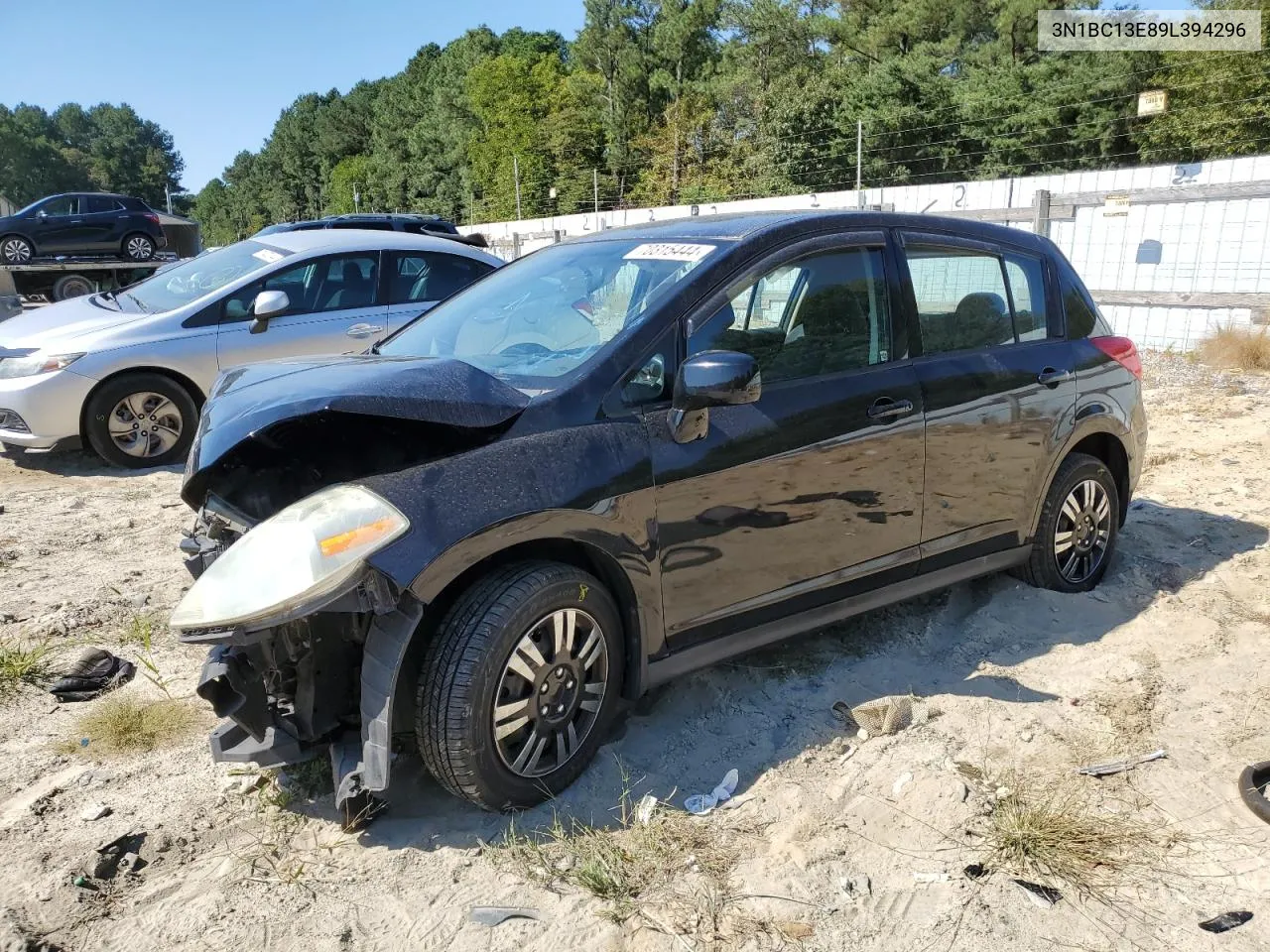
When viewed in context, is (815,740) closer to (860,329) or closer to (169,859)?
(860,329)

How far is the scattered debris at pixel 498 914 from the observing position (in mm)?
2352

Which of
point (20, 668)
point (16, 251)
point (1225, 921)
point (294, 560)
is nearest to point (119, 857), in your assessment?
point (294, 560)

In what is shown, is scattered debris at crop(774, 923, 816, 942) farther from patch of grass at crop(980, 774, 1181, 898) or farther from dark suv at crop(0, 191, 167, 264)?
dark suv at crop(0, 191, 167, 264)

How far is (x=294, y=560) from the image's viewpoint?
238 cm

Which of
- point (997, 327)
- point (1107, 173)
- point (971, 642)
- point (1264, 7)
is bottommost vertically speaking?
point (971, 642)

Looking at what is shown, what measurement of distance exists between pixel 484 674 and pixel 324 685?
1.46 ft

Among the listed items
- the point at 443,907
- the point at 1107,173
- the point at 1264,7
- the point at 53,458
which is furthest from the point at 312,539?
the point at 1264,7

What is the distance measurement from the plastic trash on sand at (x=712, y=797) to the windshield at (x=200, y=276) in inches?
232

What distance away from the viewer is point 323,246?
7387mm

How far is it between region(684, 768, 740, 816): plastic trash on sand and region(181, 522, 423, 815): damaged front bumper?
3.09 feet

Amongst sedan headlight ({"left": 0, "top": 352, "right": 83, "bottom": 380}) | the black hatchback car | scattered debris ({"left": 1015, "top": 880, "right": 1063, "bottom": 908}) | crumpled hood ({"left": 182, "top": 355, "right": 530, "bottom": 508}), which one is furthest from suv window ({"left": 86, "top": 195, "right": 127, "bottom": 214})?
scattered debris ({"left": 1015, "top": 880, "right": 1063, "bottom": 908})

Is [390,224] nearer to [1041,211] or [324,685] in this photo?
[1041,211]

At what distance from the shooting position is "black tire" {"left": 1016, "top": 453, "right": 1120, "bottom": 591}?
429 centimetres

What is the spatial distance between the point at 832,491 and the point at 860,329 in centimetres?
66
